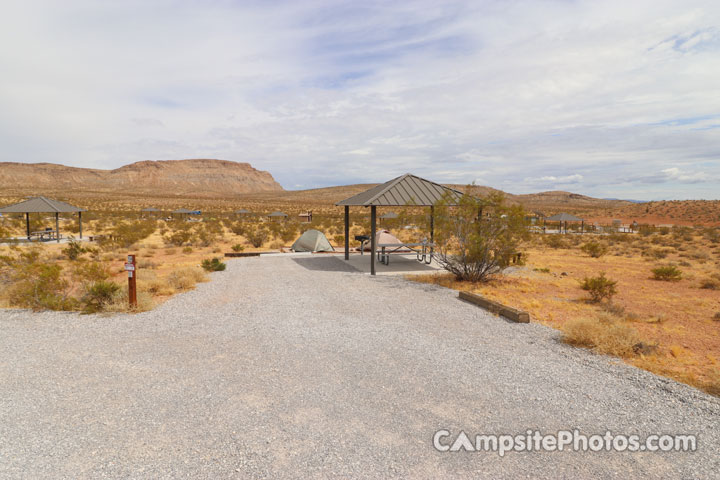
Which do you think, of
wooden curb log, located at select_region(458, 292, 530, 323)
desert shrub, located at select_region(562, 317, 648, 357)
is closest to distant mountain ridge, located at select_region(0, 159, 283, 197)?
wooden curb log, located at select_region(458, 292, 530, 323)

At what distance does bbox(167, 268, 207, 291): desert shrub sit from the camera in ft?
33.5

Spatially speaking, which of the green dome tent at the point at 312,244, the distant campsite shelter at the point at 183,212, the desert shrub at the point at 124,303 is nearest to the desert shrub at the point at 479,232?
the desert shrub at the point at 124,303

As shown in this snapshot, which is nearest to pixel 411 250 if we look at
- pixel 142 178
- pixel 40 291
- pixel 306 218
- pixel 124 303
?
pixel 124 303

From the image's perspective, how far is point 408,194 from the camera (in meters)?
13.2

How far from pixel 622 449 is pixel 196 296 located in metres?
8.65

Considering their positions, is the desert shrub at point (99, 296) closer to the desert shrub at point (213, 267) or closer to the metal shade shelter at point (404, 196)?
the desert shrub at point (213, 267)

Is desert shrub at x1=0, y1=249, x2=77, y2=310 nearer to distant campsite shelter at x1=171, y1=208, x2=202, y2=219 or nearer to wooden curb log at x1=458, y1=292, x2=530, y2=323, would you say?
wooden curb log at x1=458, y1=292, x2=530, y2=323

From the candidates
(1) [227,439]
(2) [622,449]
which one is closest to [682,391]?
(2) [622,449]

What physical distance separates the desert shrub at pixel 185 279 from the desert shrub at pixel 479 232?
7.07 meters

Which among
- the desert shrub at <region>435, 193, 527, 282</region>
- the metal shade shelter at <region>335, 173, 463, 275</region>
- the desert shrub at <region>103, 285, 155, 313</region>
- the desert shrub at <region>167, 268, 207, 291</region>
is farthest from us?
the metal shade shelter at <region>335, 173, 463, 275</region>

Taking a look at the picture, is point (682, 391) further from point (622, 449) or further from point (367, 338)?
point (367, 338)

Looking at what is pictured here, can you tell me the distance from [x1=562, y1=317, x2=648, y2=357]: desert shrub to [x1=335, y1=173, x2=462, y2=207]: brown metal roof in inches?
233

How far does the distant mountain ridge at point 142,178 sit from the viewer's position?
138250mm

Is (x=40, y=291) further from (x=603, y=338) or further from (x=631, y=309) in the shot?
(x=631, y=309)
